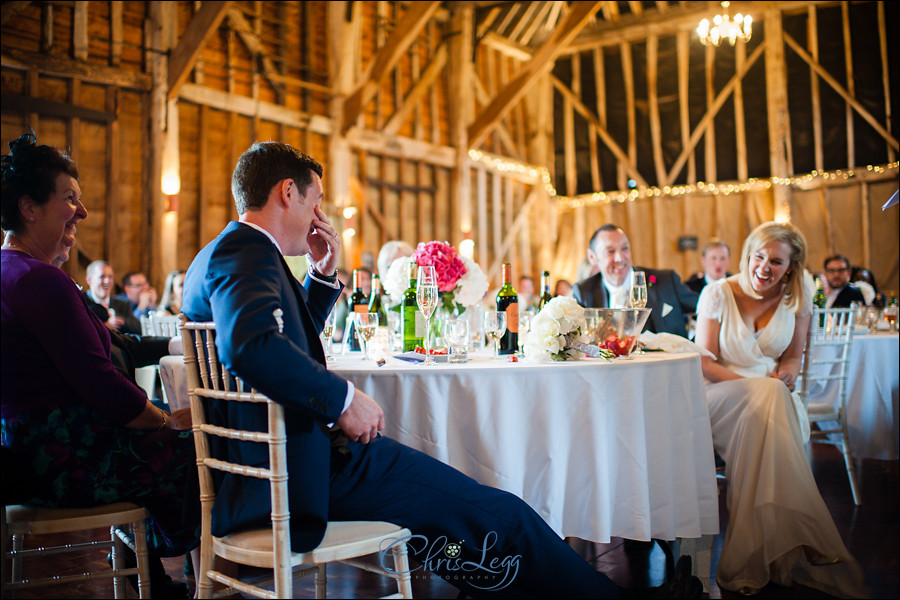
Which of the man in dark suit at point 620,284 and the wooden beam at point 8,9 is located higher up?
the wooden beam at point 8,9

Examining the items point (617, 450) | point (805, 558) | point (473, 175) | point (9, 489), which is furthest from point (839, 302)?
point (473, 175)

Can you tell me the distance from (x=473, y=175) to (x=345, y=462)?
1167cm

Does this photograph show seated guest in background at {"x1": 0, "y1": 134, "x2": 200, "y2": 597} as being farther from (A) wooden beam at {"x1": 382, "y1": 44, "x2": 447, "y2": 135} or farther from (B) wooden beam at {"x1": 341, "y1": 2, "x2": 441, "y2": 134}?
(A) wooden beam at {"x1": 382, "y1": 44, "x2": 447, "y2": 135}

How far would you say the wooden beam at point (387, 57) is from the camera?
1008 cm

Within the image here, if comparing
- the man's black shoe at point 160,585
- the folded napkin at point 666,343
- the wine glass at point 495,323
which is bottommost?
the man's black shoe at point 160,585

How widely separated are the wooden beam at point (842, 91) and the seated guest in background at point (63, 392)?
13503 millimetres

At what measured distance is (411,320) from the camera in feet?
10.4

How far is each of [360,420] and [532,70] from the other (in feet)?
35.8

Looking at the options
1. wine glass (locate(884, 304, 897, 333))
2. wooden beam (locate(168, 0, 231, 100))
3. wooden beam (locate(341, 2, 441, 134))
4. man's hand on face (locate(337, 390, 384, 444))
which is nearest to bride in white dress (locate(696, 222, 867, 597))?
man's hand on face (locate(337, 390, 384, 444))

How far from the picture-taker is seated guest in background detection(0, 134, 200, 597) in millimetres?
1962

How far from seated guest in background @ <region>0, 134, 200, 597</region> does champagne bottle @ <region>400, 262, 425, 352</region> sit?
112 centimetres

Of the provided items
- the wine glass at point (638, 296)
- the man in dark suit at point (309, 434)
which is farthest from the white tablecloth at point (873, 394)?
the man in dark suit at point (309, 434)

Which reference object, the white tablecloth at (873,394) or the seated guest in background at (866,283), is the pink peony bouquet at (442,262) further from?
the seated guest in background at (866,283)

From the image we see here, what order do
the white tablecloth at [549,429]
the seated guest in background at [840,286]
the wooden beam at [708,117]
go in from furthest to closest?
the wooden beam at [708,117], the seated guest in background at [840,286], the white tablecloth at [549,429]
